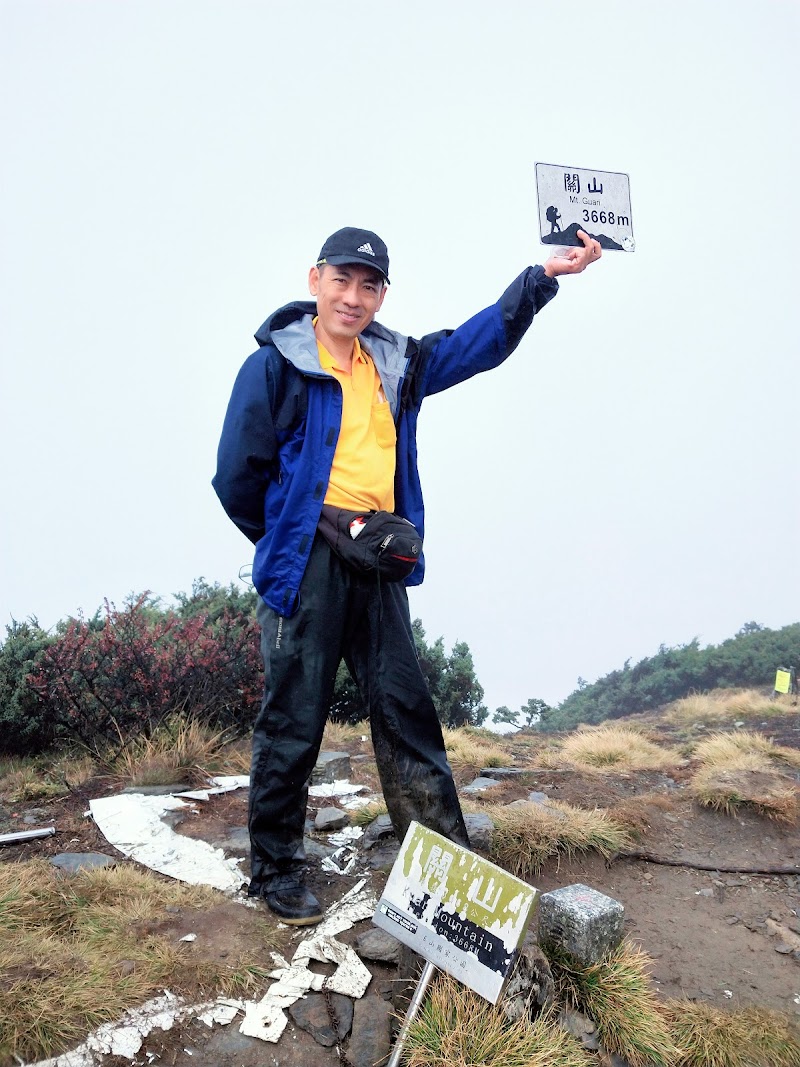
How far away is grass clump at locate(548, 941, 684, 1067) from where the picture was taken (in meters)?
3.21

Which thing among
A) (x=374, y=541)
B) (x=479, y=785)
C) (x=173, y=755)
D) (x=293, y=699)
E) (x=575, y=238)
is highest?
(x=575, y=238)

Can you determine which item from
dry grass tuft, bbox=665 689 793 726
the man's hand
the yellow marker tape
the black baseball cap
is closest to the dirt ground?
the black baseball cap

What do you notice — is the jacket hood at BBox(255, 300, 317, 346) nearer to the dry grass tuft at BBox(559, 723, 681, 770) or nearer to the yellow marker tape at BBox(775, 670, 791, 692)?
the dry grass tuft at BBox(559, 723, 681, 770)

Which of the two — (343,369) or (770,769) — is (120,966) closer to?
(343,369)

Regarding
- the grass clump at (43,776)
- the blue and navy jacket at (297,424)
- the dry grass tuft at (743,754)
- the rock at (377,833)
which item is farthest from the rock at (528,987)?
the dry grass tuft at (743,754)

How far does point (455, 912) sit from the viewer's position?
303 centimetres

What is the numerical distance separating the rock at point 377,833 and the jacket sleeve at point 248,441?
208 centimetres

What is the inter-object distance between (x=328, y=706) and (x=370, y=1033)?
1.32 m

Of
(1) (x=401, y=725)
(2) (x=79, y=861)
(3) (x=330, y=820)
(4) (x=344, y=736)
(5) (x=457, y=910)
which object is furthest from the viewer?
(4) (x=344, y=736)

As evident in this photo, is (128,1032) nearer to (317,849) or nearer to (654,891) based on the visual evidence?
(317,849)

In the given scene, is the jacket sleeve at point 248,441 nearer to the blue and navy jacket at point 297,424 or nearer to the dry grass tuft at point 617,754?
the blue and navy jacket at point 297,424

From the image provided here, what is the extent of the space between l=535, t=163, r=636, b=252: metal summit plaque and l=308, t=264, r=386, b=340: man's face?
34.2 inches

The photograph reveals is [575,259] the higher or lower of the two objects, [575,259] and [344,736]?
the higher

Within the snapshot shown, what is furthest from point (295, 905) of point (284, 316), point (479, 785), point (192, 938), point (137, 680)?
point (137, 680)
